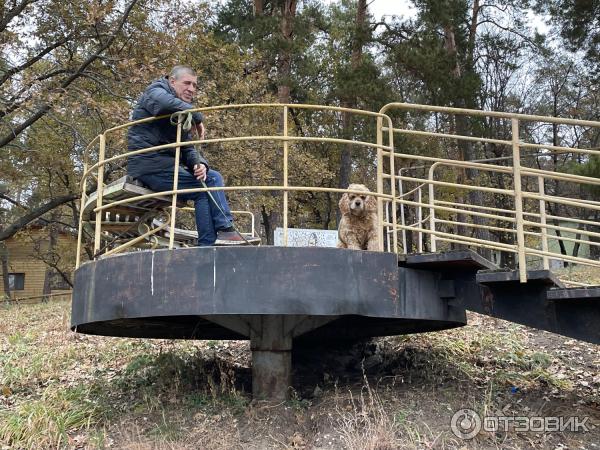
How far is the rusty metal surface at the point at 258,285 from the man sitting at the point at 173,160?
547mm

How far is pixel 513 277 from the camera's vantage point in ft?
17.7

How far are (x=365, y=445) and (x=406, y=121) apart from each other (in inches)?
666

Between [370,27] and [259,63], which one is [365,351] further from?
[259,63]

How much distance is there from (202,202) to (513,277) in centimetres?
276

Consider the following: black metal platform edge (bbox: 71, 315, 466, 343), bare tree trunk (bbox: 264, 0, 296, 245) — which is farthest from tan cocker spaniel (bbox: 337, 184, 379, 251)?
bare tree trunk (bbox: 264, 0, 296, 245)

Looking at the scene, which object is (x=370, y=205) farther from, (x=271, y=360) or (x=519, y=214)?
(x=519, y=214)

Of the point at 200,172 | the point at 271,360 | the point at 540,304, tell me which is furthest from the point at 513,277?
the point at 200,172

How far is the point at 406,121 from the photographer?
838 inches

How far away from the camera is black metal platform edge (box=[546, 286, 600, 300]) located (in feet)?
17.2

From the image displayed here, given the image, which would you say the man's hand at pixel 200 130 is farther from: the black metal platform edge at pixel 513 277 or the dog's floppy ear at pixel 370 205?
the black metal platform edge at pixel 513 277

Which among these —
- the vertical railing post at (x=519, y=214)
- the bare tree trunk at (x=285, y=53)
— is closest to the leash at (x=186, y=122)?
the vertical railing post at (x=519, y=214)

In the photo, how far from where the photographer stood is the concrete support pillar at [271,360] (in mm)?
6863

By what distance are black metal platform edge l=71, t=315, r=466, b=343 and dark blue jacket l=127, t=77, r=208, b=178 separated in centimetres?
153

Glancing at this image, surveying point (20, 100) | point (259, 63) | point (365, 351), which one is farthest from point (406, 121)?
point (365, 351)
